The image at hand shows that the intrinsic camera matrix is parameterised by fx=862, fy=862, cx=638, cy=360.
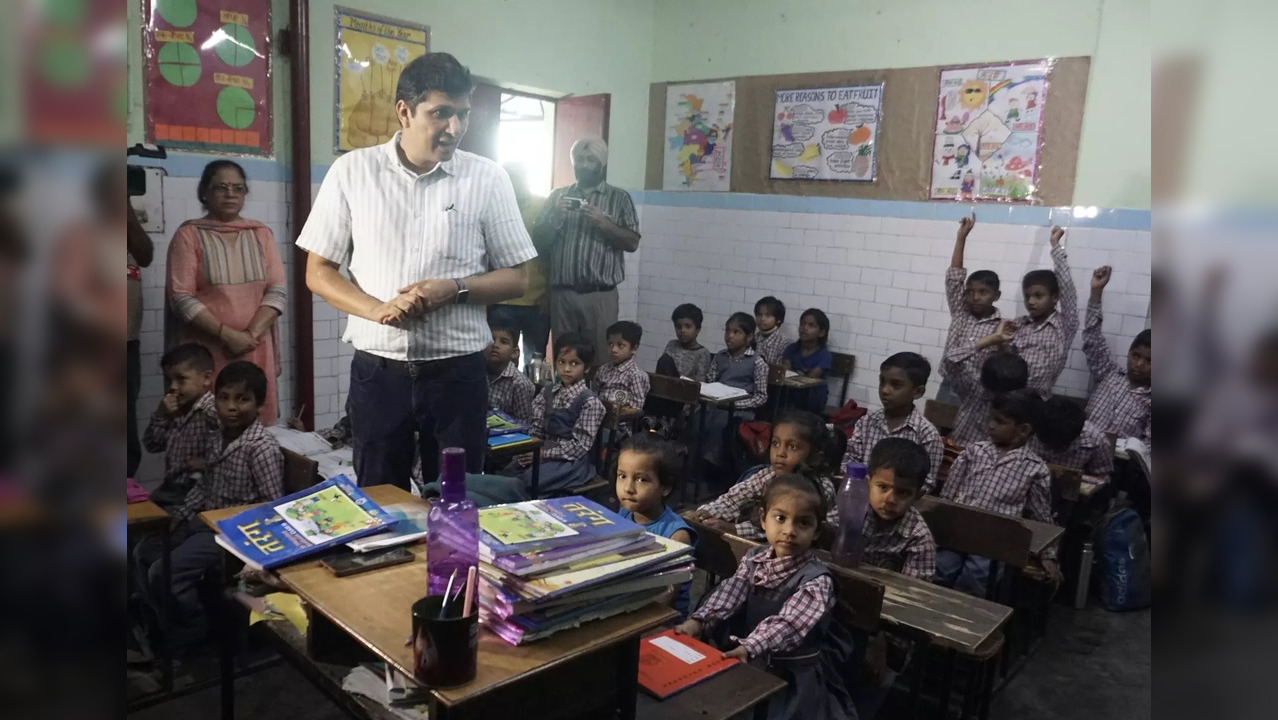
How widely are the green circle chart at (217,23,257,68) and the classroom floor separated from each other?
2802mm

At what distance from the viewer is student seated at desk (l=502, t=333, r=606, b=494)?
3.56 meters

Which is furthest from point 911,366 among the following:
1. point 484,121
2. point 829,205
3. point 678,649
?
point 484,121

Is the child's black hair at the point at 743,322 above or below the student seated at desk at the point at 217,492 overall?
above

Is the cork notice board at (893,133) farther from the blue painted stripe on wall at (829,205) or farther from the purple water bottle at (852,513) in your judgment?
the purple water bottle at (852,513)

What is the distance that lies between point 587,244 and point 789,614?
341 centimetres

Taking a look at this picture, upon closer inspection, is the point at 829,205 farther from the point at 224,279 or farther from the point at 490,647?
the point at 490,647

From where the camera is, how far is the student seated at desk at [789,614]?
6.41 ft

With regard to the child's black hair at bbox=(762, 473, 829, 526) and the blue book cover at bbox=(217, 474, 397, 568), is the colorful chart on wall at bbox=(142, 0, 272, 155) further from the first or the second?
the child's black hair at bbox=(762, 473, 829, 526)

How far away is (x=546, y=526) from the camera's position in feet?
4.78

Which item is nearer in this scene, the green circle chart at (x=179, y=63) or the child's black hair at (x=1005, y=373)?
the green circle chart at (x=179, y=63)

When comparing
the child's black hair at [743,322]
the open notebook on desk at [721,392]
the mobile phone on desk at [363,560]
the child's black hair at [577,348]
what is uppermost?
the child's black hair at [743,322]

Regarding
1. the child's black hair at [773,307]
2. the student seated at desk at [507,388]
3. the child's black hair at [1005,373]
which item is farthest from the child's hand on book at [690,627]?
the child's black hair at [773,307]

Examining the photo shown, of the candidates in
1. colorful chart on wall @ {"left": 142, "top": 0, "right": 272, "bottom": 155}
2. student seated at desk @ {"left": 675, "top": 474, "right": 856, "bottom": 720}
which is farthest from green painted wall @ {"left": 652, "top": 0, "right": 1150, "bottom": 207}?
colorful chart on wall @ {"left": 142, "top": 0, "right": 272, "bottom": 155}

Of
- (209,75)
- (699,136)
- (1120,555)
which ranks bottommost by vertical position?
(1120,555)
